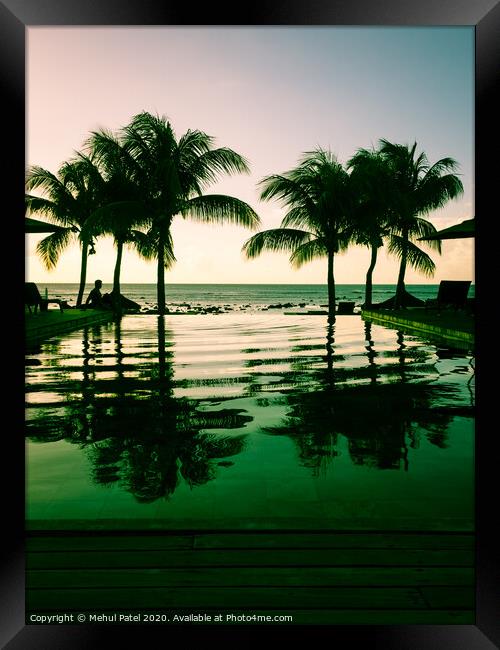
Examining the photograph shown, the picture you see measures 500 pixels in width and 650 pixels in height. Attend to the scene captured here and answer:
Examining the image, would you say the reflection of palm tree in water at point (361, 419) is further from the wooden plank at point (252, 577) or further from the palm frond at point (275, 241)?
the palm frond at point (275, 241)

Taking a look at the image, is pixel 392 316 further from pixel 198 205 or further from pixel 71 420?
pixel 71 420

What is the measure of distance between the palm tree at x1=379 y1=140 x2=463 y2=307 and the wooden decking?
56.5 feet

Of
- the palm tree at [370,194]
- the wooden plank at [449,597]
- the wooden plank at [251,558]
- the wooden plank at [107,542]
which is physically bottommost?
the wooden plank at [449,597]

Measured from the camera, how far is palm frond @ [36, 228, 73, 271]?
773 inches

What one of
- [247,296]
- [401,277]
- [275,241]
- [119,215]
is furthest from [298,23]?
[247,296]

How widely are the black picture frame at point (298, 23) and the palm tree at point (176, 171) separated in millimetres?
14372

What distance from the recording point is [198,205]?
16875mm

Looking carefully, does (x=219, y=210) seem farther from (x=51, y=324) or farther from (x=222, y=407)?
(x=222, y=407)

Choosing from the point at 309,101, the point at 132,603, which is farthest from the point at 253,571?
the point at 309,101

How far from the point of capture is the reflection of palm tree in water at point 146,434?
3.57 metres

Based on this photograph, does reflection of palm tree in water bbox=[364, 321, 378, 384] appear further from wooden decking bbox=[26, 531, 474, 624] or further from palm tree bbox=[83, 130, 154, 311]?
palm tree bbox=[83, 130, 154, 311]

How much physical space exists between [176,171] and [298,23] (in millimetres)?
14888

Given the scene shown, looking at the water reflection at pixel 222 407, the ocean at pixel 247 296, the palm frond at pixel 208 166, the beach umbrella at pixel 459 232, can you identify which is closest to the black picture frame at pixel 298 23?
the water reflection at pixel 222 407
